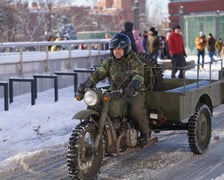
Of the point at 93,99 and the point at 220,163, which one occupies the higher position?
the point at 93,99

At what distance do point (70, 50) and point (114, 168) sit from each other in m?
10.0

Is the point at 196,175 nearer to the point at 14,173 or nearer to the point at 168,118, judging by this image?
the point at 168,118

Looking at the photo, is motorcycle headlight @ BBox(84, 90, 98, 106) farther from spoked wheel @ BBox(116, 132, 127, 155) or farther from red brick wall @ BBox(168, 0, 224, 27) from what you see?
red brick wall @ BBox(168, 0, 224, 27)

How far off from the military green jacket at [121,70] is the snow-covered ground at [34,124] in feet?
5.20

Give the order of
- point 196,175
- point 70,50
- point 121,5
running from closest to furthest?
point 196,175 → point 70,50 → point 121,5

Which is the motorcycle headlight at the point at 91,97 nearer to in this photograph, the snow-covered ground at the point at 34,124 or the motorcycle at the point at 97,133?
the motorcycle at the point at 97,133

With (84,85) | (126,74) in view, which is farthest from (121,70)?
(84,85)

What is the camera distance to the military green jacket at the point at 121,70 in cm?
672

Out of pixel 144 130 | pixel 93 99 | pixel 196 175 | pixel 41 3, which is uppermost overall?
pixel 41 3

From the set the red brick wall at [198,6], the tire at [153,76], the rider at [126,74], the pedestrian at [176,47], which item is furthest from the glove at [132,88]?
the red brick wall at [198,6]

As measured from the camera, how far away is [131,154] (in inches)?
299

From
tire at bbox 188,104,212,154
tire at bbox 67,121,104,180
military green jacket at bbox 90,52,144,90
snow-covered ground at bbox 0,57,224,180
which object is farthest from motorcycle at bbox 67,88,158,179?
snow-covered ground at bbox 0,57,224,180

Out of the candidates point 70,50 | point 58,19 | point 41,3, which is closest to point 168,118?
point 70,50

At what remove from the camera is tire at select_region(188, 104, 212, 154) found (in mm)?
7491
